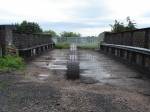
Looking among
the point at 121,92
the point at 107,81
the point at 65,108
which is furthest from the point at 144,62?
the point at 65,108

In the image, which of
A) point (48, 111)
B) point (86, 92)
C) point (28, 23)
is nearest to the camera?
point (48, 111)

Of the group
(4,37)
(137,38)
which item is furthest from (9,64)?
(137,38)

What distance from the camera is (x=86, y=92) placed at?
763 cm

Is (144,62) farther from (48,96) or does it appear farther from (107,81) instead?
(48,96)

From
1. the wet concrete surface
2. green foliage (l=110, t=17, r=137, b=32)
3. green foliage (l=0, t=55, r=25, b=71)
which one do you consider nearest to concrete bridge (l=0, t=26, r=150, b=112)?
the wet concrete surface

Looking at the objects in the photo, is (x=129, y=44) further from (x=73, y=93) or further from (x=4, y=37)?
(x=73, y=93)

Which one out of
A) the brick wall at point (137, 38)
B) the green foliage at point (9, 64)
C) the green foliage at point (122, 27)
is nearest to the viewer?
the green foliage at point (9, 64)

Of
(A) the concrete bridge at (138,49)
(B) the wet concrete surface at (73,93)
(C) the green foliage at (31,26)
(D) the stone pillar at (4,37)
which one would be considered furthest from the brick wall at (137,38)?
(C) the green foliage at (31,26)

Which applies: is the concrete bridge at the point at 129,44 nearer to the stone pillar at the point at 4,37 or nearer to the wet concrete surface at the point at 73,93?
the stone pillar at the point at 4,37

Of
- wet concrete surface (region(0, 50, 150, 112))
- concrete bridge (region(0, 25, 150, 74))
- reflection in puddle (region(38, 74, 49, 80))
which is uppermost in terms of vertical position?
concrete bridge (region(0, 25, 150, 74))

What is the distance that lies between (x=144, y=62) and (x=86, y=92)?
197 inches

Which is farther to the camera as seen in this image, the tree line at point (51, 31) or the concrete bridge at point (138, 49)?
the tree line at point (51, 31)

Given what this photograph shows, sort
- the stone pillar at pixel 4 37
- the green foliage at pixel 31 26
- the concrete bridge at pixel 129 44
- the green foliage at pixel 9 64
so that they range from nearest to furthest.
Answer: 1. the green foliage at pixel 9 64
2. the concrete bridge at pixel 129 44
3. the stone pillar at pixel 4 37
4. the green foliage at pixel 31 26

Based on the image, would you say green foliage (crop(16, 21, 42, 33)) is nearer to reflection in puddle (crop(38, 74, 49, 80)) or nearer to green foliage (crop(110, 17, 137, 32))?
green foliage (crop(110, 17, 137, 32))
